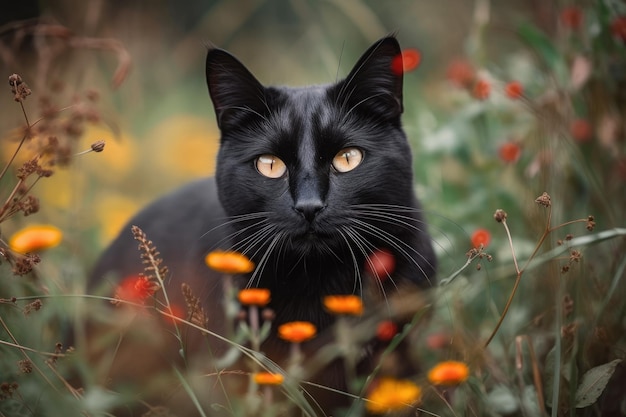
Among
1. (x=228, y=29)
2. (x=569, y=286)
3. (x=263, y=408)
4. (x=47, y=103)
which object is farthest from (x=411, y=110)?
(x=228, y=29)

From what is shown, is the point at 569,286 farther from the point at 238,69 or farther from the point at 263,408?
the point at 238,69

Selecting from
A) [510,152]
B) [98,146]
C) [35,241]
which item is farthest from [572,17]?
[35,241]

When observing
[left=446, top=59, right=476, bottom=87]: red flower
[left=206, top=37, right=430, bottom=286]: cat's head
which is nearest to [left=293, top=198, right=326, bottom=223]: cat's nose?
[left=206, top=37, right=430, bottom=286]: cat's head

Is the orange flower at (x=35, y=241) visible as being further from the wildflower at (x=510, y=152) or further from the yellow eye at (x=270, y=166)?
the wildflower at (x=510, y=152)

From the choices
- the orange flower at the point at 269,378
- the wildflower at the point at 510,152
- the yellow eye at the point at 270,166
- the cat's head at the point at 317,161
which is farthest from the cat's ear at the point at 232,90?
the wildflower at the point at 510,152

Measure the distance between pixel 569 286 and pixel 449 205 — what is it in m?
0.76

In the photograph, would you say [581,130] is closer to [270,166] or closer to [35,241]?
[270,166]

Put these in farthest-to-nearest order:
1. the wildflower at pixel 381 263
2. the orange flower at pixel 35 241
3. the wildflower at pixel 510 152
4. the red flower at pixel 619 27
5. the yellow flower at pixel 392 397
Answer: the wildflower at pixel 510 152 < the red flower at pixel 619 27 < the wildflower at pixel 381 263 < the orange flower at pixel 35 241 < the yellow flower at pixel 392 397

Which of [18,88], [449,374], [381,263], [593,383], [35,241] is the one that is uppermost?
[18,88]

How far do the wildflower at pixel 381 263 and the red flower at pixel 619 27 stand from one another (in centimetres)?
100

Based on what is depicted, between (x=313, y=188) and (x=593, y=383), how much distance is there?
70 cm

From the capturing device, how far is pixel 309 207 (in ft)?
4.50

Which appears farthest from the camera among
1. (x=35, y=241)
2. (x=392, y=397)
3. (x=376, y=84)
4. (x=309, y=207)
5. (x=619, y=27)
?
(x=619, y=27)

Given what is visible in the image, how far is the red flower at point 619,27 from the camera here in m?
1.86
